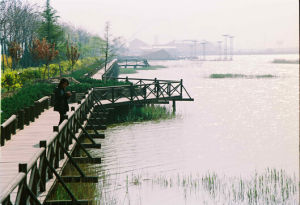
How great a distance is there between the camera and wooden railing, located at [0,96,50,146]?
13186 millimetres

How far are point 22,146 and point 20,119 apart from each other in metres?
2.95

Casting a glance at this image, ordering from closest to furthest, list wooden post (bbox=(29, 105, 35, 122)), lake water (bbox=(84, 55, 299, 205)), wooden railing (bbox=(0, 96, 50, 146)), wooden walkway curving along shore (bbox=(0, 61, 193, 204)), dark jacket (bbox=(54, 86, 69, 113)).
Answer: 1. wooden walkway curving along shore (bbox=(0, 61, 193, 204))
2. dark jacket (bbox=(54, 86, 69, 113))
3. lake water (bbox=(84, 55, 299, 205))
4. wooden railing (bbox=(0, 96, 50, 146))
5. wooden post (bbox=(29, 105, 35, 122))

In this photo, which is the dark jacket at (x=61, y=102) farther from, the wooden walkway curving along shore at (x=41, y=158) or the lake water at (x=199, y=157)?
the lake water at (x=199, y=157)

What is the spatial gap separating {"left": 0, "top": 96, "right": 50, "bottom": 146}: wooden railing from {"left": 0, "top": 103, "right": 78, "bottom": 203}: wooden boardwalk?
158mm

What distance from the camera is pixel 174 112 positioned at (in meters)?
30.5

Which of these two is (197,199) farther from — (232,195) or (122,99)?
(122,99)

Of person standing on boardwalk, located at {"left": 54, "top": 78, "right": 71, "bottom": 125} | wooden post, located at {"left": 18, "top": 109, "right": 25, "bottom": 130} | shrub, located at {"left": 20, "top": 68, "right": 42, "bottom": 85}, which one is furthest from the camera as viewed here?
shrub, located at {"left": 20, "top": 68, "right": 42, "bottom": 85}

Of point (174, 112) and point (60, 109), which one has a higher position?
point (60, 109)

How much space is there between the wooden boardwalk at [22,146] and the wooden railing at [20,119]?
16 cm

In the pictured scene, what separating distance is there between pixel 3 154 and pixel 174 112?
19.5 metres

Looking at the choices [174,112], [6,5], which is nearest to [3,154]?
[174,112]

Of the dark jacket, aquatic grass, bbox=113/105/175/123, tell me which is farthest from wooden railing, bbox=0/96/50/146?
aquatic grass, bbox=113/105/175/123

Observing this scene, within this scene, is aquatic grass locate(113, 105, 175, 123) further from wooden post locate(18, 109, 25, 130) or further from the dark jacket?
the dark jacket

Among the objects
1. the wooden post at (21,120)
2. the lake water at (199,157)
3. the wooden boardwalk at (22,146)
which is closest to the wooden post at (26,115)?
the wooden boardwalk at (22,146)
